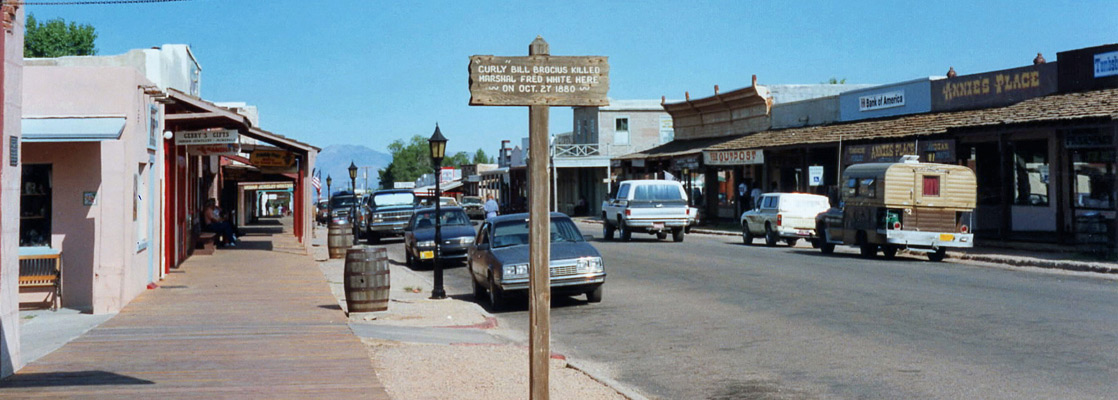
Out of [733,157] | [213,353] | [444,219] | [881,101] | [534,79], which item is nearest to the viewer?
[534,79]

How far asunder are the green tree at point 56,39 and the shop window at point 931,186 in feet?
233

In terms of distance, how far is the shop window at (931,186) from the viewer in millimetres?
22672

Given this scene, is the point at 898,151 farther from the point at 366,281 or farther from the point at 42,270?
the point at 42,270

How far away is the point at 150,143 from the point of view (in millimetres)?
16438

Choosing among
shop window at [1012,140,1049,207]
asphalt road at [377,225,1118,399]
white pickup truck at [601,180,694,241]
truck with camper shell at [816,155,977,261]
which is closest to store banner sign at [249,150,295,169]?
white pickup truck at [601,180,694,241]

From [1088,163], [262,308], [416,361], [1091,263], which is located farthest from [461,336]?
[1088,163]

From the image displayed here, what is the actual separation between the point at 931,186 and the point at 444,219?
1197 cm

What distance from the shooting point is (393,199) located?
119 ft

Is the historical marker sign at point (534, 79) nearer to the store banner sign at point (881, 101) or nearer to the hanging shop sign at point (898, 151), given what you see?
the hanging shop sign at point (898, 151)

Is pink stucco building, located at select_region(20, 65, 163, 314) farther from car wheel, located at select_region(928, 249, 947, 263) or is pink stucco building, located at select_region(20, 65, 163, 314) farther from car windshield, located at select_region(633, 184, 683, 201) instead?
car windshield, located at select_region(633, 184, 683, 201)

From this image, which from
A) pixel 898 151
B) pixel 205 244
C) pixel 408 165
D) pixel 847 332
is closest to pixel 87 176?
pixel 847 332

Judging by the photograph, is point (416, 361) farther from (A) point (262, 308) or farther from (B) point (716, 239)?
(B) point (716, 239)

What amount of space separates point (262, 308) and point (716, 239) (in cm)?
2178

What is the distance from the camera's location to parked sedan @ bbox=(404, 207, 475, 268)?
24547 millimetres
